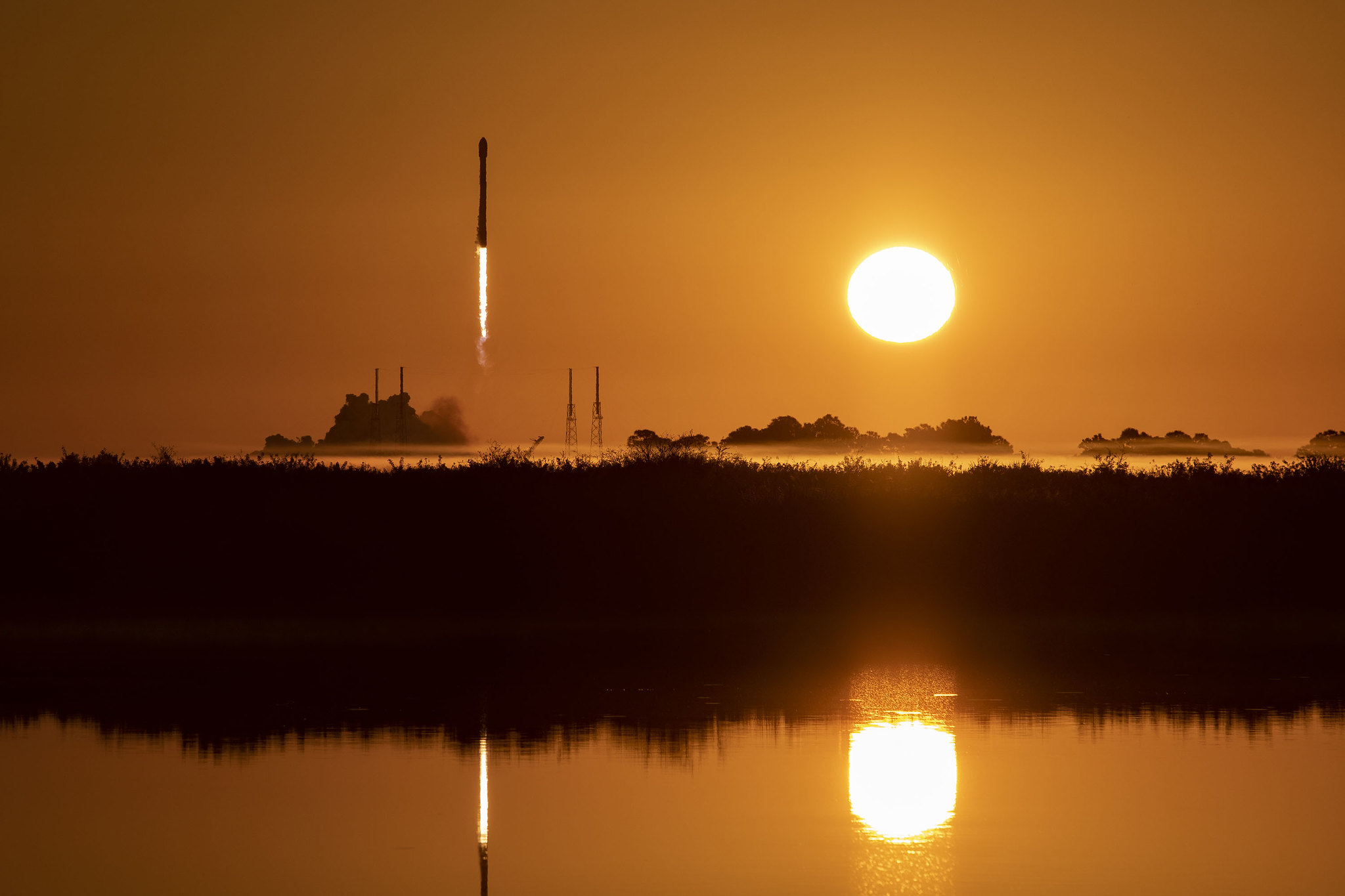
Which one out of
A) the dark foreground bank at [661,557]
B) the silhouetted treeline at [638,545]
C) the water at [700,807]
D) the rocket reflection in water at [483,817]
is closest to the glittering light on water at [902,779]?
the water at [700,807]

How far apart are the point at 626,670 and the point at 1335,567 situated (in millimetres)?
25985

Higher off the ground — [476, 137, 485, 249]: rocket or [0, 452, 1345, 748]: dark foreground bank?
[476, 137, 485, 249]: rocket

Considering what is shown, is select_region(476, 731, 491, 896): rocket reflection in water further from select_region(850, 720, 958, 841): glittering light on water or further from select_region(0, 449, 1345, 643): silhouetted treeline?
select_region(0, 449, 1345, 643): silhouetted treeline

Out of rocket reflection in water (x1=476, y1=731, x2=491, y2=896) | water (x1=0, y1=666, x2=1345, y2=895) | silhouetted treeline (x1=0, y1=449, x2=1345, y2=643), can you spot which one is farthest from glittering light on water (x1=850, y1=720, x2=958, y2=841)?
silhouetted treeline (x1=0, y1=449, x2=1345, y2=643)

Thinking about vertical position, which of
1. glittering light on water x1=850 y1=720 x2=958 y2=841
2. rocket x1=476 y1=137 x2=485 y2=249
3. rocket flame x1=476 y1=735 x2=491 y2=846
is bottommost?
rocket flame x1=476 y1=735 x2=491 y2=846

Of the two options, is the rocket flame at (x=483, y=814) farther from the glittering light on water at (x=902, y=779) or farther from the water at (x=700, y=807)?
the glittering light on water at (x=902, y=779)

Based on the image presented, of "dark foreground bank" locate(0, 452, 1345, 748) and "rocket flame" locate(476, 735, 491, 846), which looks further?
"dark foreground bank" locate(0, 452, 1345, 748)

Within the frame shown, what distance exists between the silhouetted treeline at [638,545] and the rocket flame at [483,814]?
25741mm

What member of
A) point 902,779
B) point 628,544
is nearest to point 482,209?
point 628,544

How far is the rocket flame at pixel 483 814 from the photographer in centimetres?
1362

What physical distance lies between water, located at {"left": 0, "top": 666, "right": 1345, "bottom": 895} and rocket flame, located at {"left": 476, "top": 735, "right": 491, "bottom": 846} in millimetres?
55

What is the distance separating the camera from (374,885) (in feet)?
38.7

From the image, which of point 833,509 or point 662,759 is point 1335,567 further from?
point 662,759

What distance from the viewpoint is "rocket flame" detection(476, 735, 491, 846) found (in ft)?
44.7
